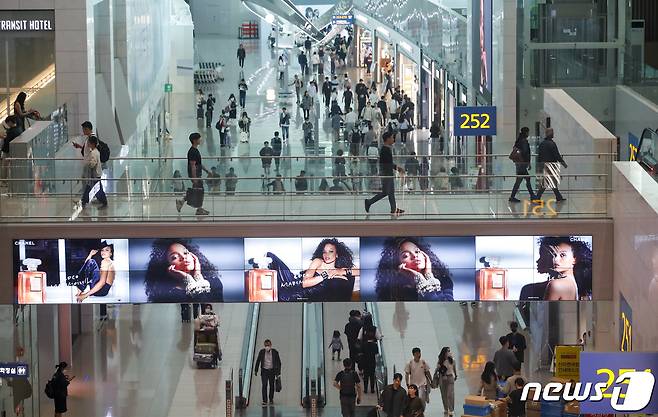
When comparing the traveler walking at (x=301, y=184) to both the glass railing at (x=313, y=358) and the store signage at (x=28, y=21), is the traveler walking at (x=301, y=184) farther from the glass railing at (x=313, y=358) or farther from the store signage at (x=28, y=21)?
the store signage at (x=28, y=21)

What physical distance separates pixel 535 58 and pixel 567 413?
608 inches

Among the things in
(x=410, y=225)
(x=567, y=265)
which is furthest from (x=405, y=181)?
(x=567, y=265)

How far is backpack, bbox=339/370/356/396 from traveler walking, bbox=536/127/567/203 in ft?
11.9

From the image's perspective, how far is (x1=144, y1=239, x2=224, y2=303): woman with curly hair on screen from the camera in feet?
72.4

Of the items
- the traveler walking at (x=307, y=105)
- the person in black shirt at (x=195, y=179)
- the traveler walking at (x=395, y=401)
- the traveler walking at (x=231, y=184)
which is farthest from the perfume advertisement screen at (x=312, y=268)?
the traveler walking at (x=307, y=105)

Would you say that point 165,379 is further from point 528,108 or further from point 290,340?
point 528,108

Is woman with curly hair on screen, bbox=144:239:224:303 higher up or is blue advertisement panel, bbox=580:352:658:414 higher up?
woman with curly hair on screen, bbox=144:239:224:303

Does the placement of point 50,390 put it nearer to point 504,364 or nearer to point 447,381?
point 447,381

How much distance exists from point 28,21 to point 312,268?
9.74 meters

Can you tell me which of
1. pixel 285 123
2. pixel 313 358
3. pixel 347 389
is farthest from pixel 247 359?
pixel 285 123

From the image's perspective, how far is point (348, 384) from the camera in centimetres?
2145
